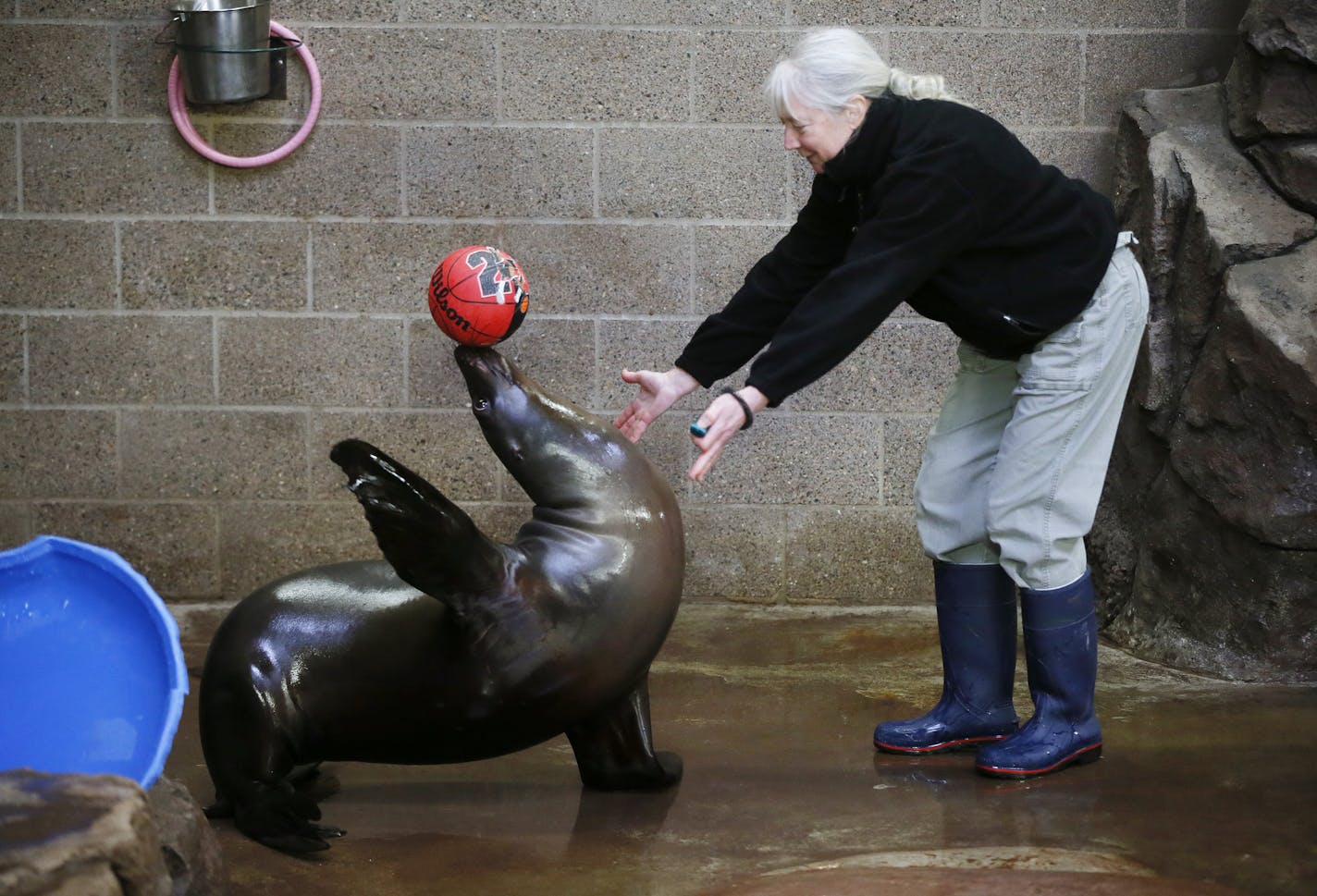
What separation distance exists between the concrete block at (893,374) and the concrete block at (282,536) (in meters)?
1.64

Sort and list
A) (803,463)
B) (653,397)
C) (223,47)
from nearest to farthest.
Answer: (653,397), (223,47), (803,463)

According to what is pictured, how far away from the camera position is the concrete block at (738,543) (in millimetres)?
5016

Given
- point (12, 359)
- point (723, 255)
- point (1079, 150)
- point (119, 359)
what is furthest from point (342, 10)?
point (1079, 150)

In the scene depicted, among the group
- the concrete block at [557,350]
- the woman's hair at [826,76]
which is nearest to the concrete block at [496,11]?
the concrete block at [557,350]

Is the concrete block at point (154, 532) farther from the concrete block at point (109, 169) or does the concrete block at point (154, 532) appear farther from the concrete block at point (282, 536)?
the concrete block at point (109, 169)

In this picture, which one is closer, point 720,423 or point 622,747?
point 720,423

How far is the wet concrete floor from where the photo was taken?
8.38 feet

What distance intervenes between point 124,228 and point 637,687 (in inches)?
114

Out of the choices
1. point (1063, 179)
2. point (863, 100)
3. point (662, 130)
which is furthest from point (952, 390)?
point (662, 130)

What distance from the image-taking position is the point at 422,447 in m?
4.96

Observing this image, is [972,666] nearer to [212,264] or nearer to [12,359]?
[212,264]

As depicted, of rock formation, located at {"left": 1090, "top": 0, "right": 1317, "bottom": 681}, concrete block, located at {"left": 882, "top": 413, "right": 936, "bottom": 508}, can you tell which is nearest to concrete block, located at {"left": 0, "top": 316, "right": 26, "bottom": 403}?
concrete block, located at {"left": 882, "top": 413, "right": 936, "bottom": 508}

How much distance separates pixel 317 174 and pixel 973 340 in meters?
2.63

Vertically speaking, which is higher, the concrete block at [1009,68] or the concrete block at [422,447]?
the concrete block at [1009,68]
